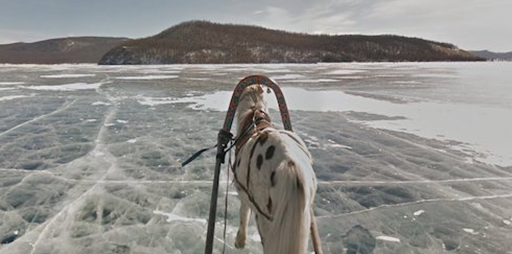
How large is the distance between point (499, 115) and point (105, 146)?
1132 centimetres

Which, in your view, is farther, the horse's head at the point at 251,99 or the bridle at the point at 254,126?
the horse's head at the point at 251,99

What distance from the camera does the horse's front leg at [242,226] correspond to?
3.44 meters

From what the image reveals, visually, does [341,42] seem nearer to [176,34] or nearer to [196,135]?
[176,34]

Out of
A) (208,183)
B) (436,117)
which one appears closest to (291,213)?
(208,183)

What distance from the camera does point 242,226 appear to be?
347 cm

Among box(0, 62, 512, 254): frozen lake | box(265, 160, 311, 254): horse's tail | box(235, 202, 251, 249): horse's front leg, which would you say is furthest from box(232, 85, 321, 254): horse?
box(0, 62, 512, 254): frozen lake

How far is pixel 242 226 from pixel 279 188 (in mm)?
1638

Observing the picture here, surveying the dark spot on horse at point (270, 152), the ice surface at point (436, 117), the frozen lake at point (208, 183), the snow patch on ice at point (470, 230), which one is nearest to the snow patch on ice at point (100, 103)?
the ice surface at point (436, 117)

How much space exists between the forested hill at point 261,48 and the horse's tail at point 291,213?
10456 centimetres

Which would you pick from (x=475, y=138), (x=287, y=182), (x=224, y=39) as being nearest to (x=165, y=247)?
(x=287, y=182)

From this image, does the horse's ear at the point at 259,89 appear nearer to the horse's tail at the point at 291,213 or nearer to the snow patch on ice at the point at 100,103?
the horse's tail at the point at 291,213

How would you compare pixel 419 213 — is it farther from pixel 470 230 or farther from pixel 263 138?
pixel 263 138

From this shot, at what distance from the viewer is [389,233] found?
3785mm

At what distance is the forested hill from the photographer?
10831 cm
